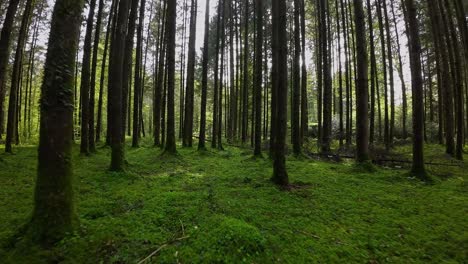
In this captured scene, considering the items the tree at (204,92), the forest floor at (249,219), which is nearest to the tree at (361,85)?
the forest floor at (249,219)

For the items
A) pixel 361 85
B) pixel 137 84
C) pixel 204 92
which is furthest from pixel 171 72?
pixel 361 85

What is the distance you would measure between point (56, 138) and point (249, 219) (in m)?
3.28

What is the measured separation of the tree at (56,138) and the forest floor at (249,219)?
28 cm

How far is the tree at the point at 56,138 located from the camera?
339 cm

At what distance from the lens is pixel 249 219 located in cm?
462

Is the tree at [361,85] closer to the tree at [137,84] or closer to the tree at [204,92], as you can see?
the tree at [204,92]

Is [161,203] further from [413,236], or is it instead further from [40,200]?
[413,236]

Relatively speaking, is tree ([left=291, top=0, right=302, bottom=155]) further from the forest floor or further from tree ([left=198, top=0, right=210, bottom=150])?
tree ([left=198, top=0, right=210, bottom=150])

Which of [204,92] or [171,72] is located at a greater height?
[171,72]

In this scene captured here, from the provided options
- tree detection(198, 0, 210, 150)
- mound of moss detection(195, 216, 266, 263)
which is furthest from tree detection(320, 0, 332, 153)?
A: mound of moss detection(195, 216, 266, 263)

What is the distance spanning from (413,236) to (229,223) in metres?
3.08

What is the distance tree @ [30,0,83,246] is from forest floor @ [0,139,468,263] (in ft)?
0.90

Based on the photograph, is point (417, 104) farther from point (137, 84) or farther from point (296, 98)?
point (137, 84)

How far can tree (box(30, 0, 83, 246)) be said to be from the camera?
3395mm
